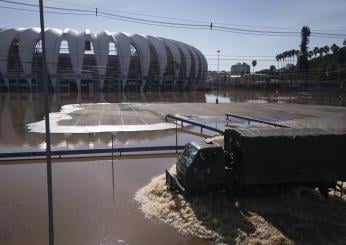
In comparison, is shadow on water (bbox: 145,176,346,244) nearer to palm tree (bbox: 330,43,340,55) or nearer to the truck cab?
the truck cab

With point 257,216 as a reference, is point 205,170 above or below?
above

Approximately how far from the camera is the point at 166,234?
431 inches

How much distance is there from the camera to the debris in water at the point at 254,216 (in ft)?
34.3

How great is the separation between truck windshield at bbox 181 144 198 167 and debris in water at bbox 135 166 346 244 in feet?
3.93

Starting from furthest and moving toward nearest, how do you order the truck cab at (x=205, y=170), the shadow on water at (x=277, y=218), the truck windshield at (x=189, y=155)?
the truck windshield at (x=189, y=155)
the truck cab at (x=205, y=170)
the shadow on water at (x=277, y=218)

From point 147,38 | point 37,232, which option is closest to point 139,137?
point 37,232

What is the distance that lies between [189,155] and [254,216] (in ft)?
9.56

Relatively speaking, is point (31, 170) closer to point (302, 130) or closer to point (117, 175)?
point (117, 175)

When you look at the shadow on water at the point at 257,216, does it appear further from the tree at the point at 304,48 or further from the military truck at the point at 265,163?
the tree at the point at 304,48

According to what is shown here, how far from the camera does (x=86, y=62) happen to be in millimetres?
111188

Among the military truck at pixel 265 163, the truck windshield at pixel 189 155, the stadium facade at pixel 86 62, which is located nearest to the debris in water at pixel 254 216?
the military truck at pixel 265 163

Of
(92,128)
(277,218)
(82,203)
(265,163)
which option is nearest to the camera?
(277,218)

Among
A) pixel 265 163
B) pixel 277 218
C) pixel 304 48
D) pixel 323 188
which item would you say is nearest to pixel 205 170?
pixel 265 163

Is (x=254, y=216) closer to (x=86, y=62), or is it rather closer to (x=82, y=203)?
(x=82, y=203)
